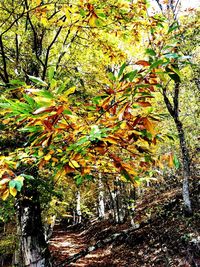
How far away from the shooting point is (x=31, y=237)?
5.15m

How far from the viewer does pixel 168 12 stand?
373 inches

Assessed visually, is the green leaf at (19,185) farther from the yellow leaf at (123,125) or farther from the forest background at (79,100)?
the yellow leaf at (123,125)

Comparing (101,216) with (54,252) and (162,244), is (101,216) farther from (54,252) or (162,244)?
(162,244)

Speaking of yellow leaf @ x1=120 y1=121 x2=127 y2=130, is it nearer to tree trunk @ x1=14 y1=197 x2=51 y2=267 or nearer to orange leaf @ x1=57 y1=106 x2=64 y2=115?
orange leaf @ x1=57 y1=106 x2=64 y2=115

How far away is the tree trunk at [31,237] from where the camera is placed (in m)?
5.05

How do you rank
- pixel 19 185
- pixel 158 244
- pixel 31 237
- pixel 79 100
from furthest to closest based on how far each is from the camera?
pixel 158 244
pixel 31 237
pixel 79 100
pixel 19 185

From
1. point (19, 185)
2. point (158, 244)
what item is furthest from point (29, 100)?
point (158, 244)

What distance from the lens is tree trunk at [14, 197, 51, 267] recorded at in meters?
5.05

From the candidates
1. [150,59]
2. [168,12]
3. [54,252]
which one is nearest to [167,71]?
[150,59]

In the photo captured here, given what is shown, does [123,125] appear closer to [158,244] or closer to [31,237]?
[31,237]

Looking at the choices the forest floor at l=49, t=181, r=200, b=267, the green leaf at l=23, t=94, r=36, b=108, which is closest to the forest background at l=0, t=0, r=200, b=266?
the green leaf at l=23, t=94, r=36, b=108

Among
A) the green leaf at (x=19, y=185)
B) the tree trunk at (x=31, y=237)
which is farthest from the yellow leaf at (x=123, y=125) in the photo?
the tree trunk at (x=31, y=237)

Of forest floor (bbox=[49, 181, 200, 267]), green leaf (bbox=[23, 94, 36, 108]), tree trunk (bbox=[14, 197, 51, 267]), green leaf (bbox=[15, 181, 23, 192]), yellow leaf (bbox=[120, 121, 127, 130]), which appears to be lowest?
forest floor (bbox=[49, 181, 200, 267])

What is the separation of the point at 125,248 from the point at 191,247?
4.84 metres
